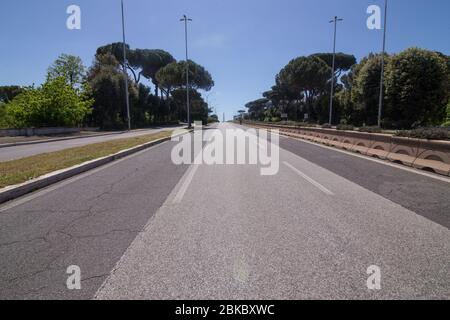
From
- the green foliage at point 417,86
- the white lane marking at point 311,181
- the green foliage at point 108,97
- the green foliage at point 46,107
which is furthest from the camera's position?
the green foliage at point 108,97

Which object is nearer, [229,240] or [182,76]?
[229,240]

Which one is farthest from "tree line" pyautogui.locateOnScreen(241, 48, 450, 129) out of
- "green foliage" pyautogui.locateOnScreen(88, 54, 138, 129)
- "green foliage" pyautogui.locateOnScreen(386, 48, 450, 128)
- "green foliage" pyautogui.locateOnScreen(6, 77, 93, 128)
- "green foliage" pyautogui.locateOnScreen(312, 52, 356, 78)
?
"green foliage" pyautogui.locateOnScreen(6, 77, 93, 128)

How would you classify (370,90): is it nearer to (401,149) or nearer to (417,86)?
(417,86)

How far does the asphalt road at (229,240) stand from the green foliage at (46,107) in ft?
109

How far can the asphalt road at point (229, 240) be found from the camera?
296 cm

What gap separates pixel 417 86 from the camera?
A: 33.9 meters

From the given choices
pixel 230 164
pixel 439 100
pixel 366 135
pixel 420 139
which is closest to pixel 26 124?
pixel 230 164

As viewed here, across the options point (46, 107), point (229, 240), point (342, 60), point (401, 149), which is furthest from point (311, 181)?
point (342, 60)

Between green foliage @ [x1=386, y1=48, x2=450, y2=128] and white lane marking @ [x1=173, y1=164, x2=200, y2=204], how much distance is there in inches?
1219

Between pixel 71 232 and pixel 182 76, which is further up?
pixel 182 76

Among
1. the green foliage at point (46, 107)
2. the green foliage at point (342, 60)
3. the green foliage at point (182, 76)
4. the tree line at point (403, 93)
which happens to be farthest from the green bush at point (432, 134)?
the green foliage at point (342, 60)

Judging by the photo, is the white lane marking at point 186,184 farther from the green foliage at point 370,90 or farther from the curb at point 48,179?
the green foliage at point 370,90

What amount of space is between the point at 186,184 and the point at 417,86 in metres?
35.1

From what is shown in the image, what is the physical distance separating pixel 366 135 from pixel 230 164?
6439 millimetres
